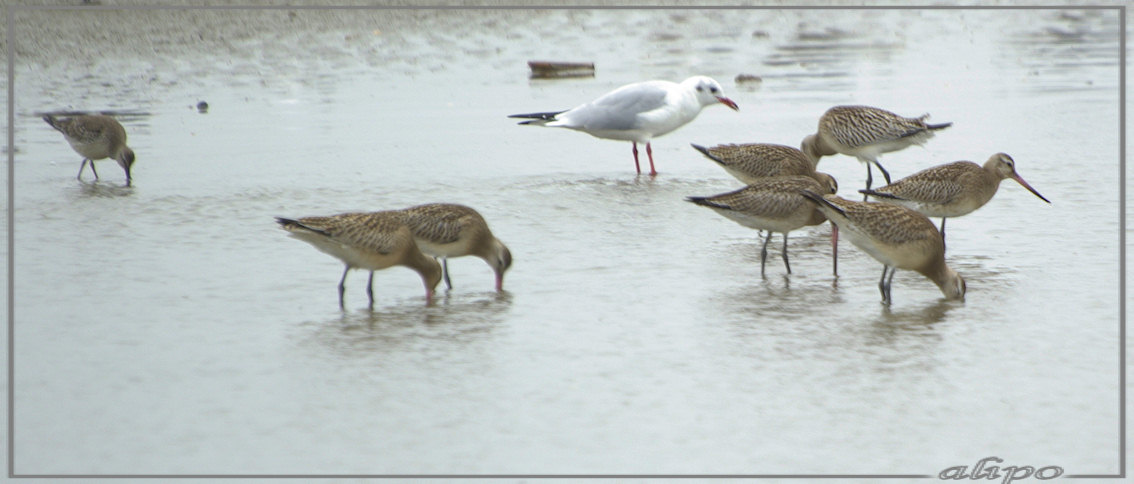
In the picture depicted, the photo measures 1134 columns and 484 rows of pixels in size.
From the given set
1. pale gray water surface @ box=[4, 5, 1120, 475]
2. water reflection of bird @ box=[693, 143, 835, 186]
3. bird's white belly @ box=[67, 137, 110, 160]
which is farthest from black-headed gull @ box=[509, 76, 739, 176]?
bird's white belly @ box=[67, 137, 110, 160]

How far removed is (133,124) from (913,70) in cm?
775

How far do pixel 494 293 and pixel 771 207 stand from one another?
1.55m

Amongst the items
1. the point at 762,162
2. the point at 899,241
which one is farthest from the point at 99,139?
the point at 899,241

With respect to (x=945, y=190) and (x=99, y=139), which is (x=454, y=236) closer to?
(x=945, y=190)

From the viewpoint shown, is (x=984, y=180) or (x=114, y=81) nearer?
(x=984, y=180)

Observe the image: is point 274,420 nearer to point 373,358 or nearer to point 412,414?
point 412,414

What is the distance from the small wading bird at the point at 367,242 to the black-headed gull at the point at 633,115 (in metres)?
4.06

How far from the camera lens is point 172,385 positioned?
16.4ft

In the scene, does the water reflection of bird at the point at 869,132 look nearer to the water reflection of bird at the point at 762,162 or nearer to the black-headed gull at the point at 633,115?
the water reflection of bird at the point at 762,162

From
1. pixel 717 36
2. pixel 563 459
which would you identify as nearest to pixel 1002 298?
pixel 563 459

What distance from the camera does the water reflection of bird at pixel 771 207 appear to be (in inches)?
275

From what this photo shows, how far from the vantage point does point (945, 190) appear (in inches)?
292

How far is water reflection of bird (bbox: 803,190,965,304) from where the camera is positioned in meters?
6.21

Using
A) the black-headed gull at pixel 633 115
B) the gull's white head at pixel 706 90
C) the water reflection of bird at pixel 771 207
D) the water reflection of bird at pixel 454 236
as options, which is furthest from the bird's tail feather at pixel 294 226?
the gull's white head at pixel 706 90
